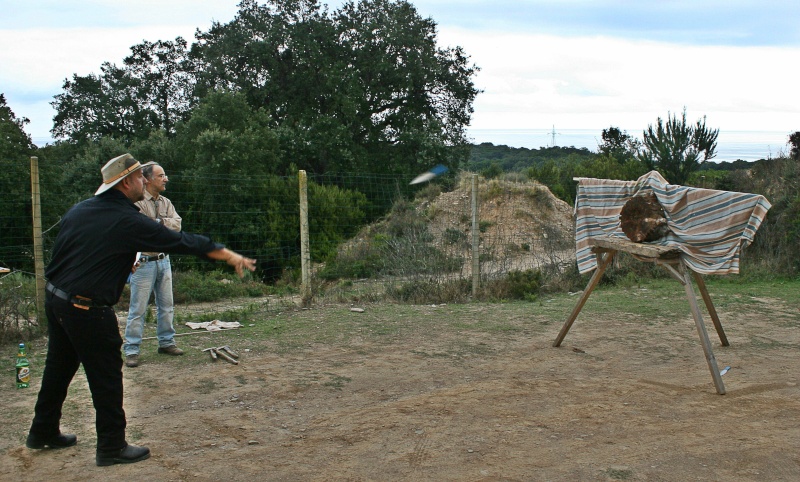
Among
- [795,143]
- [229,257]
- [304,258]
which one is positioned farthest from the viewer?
[795,143]

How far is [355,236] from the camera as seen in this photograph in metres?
15.7

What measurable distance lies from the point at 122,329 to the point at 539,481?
21.6ft

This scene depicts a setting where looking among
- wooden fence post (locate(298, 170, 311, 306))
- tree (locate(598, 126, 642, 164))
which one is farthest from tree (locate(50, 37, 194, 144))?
wooden fence post (locate(298, 170, 311, 306))

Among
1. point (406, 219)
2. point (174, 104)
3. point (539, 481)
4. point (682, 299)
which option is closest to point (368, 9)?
point (174, 104)

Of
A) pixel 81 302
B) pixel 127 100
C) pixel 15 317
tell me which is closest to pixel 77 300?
pixel 81 302

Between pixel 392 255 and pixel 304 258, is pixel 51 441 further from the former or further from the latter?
pixel 392 255

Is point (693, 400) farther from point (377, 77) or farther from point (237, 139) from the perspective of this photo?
point (377, 77)

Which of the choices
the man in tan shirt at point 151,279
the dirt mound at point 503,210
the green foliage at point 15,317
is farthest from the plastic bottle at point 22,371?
the dirt mound at point 503,210

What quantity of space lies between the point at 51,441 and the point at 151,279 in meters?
2.53

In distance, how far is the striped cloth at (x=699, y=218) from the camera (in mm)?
6145

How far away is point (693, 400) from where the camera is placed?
19.0 feet

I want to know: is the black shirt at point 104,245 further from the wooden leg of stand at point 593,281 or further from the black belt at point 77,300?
the wooden leg of stand at point 593,281

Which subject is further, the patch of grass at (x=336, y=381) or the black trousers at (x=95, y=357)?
the patch of grass at (x=336, y=381)

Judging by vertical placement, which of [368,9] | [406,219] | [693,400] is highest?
[368,9]
